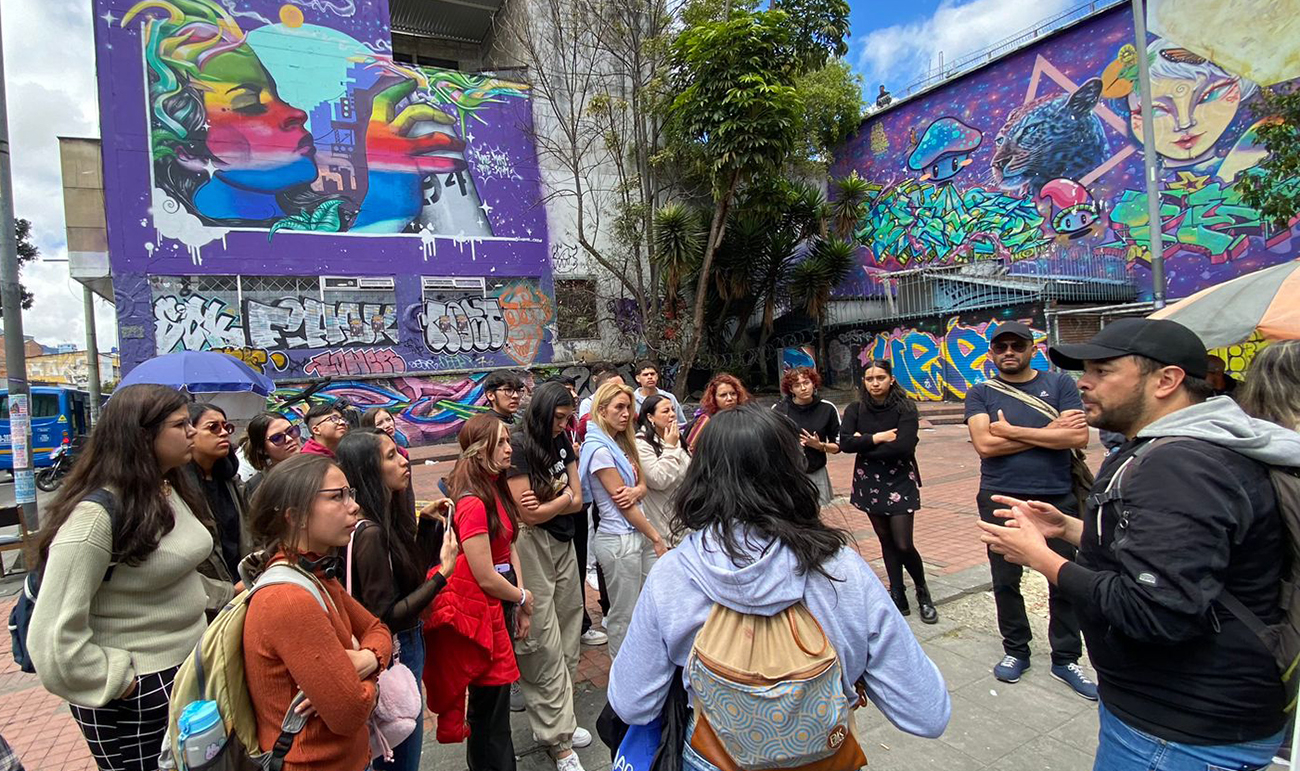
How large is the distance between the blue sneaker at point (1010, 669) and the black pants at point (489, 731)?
2.57 metres

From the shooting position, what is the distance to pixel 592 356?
60.5 ft

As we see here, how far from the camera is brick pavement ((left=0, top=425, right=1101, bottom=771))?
3502 millimetres

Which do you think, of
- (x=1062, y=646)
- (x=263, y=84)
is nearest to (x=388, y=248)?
(x=263, y=84)

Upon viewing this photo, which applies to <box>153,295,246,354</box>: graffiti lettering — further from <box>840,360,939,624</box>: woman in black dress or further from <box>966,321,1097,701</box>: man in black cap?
<box>966,321,1097,701</box>: man in black cap

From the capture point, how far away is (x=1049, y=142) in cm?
1691

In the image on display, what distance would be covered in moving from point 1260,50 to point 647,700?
19079 mm

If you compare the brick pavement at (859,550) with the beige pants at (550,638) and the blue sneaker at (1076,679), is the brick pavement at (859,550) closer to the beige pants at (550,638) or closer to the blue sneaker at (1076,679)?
the beige pants at (550,638)

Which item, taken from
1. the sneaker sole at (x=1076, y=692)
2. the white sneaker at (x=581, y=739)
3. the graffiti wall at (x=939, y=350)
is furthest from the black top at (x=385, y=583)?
the graffiti wall at (x=939, y=350)

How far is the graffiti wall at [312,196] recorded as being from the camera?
13.9m

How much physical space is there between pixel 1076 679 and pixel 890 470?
149cm

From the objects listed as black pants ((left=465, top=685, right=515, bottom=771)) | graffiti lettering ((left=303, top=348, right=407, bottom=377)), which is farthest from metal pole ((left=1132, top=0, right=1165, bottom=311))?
graffiti lettering ((left=303, top=348, right=407, bottom=377))

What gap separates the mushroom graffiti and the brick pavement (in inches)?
453

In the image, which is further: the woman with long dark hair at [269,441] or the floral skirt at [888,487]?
the floral skirt at [888,487]

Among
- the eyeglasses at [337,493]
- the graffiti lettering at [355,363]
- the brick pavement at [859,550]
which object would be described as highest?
the graffiti lettering at [355,363]
